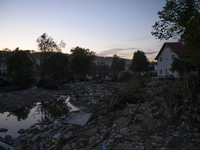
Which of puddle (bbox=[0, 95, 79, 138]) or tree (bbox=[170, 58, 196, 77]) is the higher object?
tree (bbox=[170, 58, 196, 77])

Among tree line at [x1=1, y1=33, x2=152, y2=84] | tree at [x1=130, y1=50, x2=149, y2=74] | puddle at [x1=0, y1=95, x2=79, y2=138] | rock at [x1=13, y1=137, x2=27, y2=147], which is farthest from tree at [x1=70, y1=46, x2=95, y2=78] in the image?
rock at [x1=13, y1=137, x2=27, y2=147]

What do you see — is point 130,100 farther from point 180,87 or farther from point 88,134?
point 88,134

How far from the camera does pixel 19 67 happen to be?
14.2 meters

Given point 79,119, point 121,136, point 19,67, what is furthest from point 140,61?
point 121,136

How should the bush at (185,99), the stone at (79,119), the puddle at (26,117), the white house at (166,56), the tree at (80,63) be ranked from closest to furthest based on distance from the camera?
1. the bush at (185,99)
2. the stone at (79,119)
3. the puddle at (26,117)
4. the white house at (166,56)
5. the tree at (80,63)

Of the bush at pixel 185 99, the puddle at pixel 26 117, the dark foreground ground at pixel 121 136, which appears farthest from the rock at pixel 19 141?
the bush at pixel 185 99

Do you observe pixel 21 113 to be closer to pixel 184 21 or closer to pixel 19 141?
pixel 19 141

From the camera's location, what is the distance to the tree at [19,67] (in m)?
14.0

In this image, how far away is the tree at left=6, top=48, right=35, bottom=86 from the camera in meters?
14.0

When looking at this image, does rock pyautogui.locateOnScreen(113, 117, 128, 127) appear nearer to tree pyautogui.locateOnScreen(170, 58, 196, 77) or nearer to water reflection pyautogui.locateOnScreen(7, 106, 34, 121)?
water reflection pyautogui.locateOnScreen(7, 106, 34, 121)

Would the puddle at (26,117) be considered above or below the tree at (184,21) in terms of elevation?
below

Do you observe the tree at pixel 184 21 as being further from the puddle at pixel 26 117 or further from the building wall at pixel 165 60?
the building wall at pixel 165 60

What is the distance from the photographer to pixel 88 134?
4293mm

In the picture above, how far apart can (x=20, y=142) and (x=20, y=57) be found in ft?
39.8
